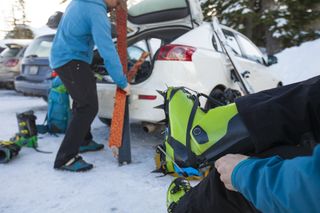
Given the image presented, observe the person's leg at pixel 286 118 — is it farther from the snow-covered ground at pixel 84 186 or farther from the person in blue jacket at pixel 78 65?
the person in blue jacket at pixel 78 65

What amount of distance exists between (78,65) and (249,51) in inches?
121

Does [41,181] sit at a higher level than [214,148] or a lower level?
lower

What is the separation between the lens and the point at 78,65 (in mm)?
3457

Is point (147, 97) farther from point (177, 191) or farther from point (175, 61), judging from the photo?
point (177, 191)

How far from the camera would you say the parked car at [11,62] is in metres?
9.88

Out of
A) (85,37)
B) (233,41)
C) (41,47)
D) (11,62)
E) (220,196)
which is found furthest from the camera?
(11,62)

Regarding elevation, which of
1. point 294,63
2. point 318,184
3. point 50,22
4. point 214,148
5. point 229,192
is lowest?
point 294,63

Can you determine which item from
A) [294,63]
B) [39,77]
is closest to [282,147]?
[39,77]

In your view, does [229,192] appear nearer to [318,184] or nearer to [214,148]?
[214,148]

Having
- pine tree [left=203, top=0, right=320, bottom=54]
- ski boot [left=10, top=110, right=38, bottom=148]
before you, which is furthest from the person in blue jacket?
pine tree [left=203, top=0, right=320, bottom=54]

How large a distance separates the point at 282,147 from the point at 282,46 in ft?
41.1

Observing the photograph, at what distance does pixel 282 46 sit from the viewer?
13039mm

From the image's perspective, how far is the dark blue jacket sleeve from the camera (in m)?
0.93

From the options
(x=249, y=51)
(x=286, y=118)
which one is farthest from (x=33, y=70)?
(x=286, y=118)
